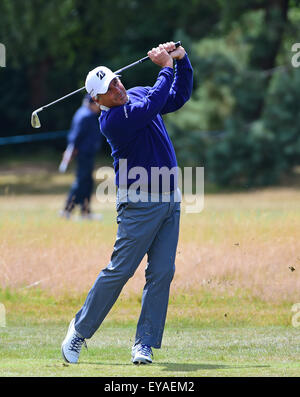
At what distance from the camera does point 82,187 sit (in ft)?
48.5

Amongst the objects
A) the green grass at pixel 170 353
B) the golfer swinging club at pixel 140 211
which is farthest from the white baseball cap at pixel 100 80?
the green grass at pixel 170 353

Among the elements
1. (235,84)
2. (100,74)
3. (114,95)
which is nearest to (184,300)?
(114,95)

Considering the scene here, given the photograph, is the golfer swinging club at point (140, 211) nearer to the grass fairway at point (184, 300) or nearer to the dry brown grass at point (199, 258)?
the grass fairway at point (184, 300)

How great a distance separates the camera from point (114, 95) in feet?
19.8

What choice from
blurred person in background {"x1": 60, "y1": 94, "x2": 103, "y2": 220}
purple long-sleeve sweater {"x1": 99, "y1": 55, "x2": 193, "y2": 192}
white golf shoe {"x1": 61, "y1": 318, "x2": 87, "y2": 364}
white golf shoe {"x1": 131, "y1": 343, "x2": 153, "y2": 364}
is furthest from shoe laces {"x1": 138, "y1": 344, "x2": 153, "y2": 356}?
blurred person in background {"x1": 60, "y1": 94, "x2": 103, "y2": 220}

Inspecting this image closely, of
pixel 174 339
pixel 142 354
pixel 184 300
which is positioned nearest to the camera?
pixel 142 354

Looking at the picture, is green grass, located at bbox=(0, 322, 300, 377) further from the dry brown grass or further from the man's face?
the man's face

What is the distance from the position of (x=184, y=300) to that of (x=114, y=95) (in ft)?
9.10

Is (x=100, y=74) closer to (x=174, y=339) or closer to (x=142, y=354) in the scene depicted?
(x=142, y=354)

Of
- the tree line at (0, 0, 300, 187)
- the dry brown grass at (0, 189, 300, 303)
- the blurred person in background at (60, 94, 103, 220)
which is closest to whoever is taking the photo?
the dry brown grass at (0, 189, 300, 303)

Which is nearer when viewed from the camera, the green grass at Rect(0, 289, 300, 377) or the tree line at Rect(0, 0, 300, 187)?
the green grass at Rect(0, 289, 300, 377)

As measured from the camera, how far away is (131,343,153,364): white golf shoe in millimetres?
6145

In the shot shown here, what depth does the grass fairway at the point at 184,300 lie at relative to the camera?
620 cm

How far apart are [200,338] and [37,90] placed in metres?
27.1
